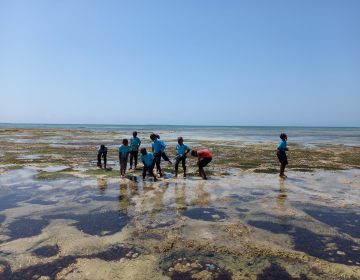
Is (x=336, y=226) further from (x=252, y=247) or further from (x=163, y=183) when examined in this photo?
(x=163, y=183)

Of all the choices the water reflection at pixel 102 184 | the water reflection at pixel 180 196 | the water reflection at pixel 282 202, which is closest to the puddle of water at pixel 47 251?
the water reflection at pixel 180 196

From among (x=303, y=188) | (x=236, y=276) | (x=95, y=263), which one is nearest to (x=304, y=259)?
(x=236, y=276)

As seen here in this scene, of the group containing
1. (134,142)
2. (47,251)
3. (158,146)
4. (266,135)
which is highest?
(134,142)

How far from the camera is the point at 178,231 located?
17.2 ft

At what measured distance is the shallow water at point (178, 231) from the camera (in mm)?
3902

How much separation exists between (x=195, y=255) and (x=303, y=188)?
21.8ft

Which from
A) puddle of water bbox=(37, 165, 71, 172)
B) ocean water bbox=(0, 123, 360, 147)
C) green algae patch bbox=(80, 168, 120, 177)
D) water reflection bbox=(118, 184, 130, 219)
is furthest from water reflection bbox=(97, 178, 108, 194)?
ocean water bbox=(0, 123, 360, 147)

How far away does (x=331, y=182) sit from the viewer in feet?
32.9

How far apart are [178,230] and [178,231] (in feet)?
0.18

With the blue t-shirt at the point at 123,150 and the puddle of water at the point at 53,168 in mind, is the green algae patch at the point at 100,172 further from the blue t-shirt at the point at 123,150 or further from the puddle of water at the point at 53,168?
the puddle of water at the point at 53,168

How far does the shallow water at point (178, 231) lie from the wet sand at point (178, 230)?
0.02 meters

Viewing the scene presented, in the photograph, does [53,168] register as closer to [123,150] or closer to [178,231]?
[123,150]

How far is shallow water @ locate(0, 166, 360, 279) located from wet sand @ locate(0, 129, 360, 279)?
0.07 feet

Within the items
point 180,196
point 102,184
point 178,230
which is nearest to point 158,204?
point 180,196
